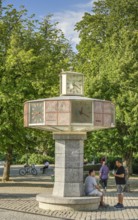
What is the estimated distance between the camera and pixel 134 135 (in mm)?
25719

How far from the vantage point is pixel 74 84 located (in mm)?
17828

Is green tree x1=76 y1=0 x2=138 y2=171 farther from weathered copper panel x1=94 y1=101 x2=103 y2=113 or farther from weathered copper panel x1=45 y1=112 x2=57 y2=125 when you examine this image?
weathered copper panel x1=45 y1=112 x2=57 y2=125

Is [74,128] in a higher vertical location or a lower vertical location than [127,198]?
higher

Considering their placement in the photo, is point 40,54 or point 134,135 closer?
point 134,135

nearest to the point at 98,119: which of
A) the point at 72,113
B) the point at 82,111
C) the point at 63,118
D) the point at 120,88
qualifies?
the point at 82,111

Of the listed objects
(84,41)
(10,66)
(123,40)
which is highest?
(84,41)

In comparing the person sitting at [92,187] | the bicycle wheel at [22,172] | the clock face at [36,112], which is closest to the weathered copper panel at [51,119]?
the clock face at [36,112]

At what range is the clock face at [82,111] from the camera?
16.2 metres

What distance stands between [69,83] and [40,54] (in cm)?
1436

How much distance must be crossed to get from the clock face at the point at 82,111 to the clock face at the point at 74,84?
1520 mm

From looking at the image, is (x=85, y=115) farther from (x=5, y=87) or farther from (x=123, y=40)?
(x=123, y=40)

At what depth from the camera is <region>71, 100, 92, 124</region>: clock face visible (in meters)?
16.2

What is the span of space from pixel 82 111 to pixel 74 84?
189 centimetres

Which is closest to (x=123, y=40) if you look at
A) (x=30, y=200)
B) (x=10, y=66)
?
(x=10, y=66)
